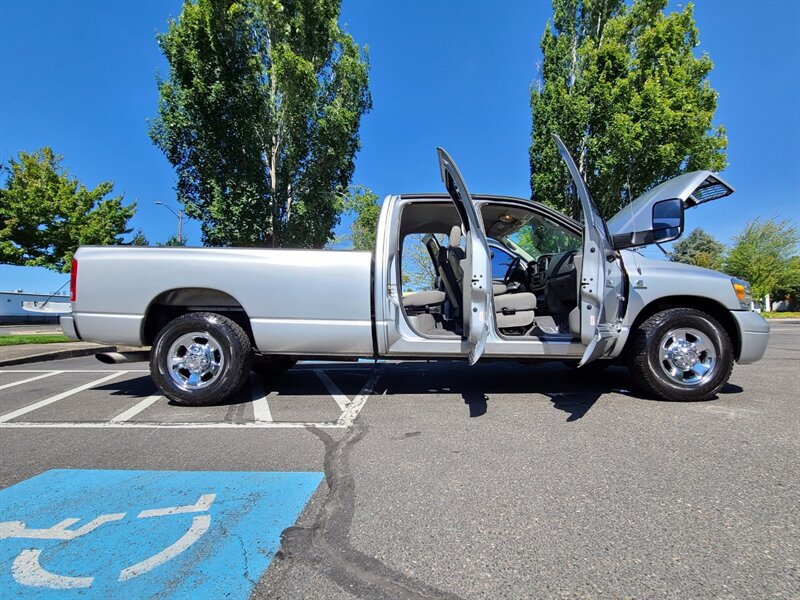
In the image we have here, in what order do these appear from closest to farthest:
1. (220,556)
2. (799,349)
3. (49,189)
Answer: (220,556) → (799,349) → (49,189)

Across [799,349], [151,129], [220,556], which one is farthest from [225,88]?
[799,349]

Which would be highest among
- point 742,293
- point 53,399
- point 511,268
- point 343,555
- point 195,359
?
point 511,268

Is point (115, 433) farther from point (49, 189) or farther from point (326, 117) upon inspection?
point (49, 189)

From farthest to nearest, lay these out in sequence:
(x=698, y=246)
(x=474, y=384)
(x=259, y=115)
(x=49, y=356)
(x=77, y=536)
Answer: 1. (x=698, y=246)
2. (x=259, y=115)
3. (x=49, y=356)
4. (x=474, y=384)
5. (x=77, y=536)

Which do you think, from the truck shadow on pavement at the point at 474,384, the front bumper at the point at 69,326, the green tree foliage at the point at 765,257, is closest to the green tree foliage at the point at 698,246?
the green tree foliage at the point at 765,257

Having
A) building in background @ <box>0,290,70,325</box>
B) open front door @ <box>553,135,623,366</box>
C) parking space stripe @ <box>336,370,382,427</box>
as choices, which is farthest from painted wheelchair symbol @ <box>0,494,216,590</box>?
building in background @ <box>0,290,70,325</box>

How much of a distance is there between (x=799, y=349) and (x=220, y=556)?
447 inches

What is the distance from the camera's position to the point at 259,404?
435cm

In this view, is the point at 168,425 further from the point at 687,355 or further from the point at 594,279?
the point at 687,355

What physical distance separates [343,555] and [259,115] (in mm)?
15999

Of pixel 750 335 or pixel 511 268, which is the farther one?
pixel 511 268

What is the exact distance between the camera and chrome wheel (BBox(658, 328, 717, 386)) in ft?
13.4

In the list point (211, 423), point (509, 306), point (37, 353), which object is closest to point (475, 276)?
point (509, 306)

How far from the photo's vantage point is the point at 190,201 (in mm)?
15688
